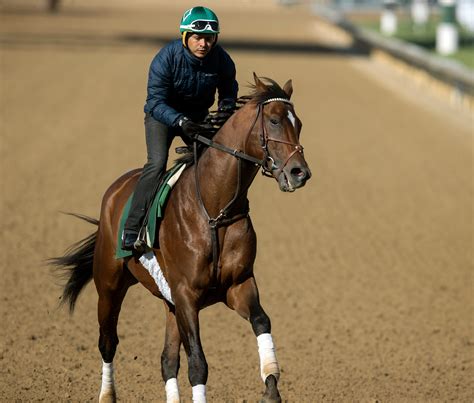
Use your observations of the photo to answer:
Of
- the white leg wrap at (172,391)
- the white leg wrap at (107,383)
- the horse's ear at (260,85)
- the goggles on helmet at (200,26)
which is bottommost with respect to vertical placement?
the white leg wrap at (107,383)

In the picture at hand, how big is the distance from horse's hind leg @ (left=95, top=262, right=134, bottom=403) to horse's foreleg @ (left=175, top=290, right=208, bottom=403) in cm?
113

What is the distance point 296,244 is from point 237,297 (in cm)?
664

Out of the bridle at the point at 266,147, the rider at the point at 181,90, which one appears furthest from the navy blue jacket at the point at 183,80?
the bridle at the point at 266,147

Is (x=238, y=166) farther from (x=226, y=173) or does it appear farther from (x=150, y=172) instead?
(x=150, y=172)

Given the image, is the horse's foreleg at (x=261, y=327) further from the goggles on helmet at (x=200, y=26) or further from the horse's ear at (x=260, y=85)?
the goggles on helmet at (x=200, y=26)

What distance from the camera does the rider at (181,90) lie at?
658 cm

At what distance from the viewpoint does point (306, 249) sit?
12.8 metres

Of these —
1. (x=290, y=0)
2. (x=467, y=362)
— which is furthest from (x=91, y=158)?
(x=290, y=0)

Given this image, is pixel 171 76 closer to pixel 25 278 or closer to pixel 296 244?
pixel 25 278

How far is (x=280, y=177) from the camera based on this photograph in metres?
5.85

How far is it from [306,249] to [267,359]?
21.7ft

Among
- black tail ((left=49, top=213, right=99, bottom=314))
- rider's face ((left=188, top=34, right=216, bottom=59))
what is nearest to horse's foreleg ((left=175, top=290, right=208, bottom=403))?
rider's face ((left=188, top=34, right=216, bottom=59))

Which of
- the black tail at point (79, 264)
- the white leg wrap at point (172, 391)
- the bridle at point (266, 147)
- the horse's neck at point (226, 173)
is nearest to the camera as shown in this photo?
the bridle at point (266, 147)

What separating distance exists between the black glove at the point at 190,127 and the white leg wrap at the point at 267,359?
4.11ft
